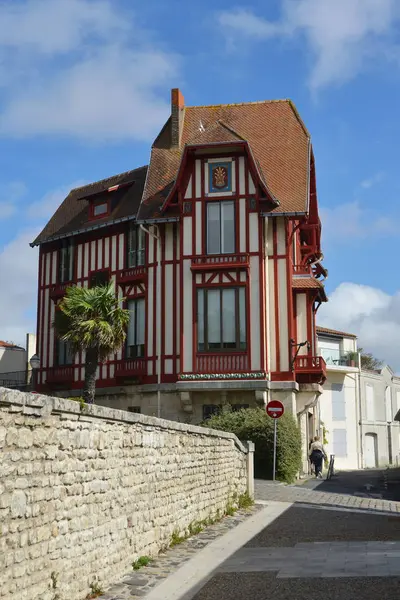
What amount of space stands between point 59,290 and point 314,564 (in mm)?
22514

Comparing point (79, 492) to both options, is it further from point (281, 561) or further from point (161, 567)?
point (281, 561)

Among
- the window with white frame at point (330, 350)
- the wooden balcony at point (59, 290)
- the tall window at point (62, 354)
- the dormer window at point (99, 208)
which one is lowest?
the tall window at point (62, 354)

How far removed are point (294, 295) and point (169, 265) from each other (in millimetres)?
4489

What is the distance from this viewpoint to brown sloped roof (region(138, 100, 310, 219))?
27.2m

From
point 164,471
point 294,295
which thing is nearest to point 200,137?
point 294,295

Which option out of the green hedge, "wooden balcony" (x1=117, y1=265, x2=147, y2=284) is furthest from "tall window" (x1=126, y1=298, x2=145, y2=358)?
the green hedge

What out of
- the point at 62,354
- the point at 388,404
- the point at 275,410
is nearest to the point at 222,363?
the point at 275,410

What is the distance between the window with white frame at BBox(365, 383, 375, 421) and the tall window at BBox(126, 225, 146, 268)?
76.9 ft

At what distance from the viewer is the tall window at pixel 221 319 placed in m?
26.3

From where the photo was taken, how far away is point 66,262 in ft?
103

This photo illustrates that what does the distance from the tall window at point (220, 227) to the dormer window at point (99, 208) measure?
17.4ft

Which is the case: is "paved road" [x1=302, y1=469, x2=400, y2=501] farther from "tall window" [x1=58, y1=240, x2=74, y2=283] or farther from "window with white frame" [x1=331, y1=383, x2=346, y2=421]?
"window with white frame" [x1=331, y1=383, x2=346, y2=421]

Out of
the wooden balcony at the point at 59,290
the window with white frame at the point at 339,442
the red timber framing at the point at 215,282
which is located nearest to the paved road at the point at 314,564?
the red timber framing at the point at 215,282

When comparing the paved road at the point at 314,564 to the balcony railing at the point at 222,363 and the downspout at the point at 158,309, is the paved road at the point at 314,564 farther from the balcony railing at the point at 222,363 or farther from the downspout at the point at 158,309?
the downspout at the point at 158,309
